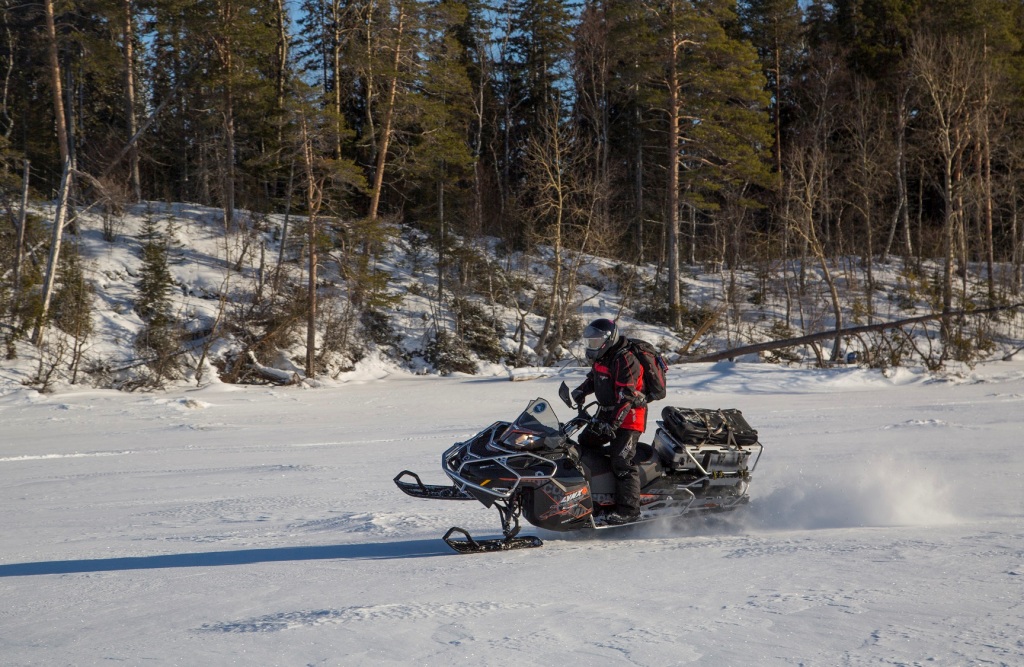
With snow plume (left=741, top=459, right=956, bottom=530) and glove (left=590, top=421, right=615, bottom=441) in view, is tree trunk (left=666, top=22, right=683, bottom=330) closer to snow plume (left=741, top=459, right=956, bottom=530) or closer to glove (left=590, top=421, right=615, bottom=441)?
snow plume (left=741, top=459, right=956, bottom=530)

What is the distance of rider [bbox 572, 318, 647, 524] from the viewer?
5582mm

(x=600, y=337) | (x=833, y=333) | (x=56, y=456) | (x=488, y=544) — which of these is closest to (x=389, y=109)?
(x=833, y=333)

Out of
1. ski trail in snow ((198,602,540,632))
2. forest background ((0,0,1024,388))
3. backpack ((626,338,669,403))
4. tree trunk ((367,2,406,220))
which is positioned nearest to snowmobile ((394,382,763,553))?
backpack ((626,338,669,403))

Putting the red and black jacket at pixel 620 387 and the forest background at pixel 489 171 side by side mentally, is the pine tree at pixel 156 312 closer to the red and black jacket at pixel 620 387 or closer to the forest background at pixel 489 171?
the forest background at pixel 489 171

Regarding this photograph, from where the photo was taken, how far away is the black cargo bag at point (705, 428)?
611 centimetres

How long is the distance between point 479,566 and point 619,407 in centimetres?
150

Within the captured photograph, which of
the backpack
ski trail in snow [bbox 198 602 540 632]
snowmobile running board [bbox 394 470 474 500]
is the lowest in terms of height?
ski trail in snow [bbox 198 602 540 632]

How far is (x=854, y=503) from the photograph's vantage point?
634 centimetres

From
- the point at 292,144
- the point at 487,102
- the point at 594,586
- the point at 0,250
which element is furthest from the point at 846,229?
the point at 594,586

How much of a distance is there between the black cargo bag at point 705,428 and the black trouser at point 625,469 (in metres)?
0.52

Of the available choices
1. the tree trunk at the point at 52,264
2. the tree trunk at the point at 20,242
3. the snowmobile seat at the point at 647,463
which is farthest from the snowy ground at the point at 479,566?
the tree trunk at the point at 20,242

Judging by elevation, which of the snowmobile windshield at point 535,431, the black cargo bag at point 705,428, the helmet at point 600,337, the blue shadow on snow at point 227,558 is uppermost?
the helmet at point 600,337

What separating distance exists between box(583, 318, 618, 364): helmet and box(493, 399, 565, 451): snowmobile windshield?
0.55 metres

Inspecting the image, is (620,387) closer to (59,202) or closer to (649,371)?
(649,371)
